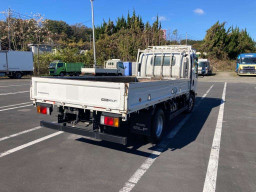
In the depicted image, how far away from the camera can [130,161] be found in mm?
4398

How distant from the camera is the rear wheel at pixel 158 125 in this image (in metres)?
5.07

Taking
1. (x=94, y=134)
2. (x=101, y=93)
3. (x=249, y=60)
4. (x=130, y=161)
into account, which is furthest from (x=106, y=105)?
(x=249, y=60)

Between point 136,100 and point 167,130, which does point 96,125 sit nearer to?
point 136,100

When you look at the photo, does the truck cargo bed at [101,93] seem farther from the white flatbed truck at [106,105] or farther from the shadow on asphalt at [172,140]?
the shadow on asphalt at [172,140]

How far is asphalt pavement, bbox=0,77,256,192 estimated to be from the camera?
11.6ft

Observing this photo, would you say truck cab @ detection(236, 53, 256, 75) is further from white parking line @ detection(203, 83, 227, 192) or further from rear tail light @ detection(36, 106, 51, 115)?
rear tail light @ detection(36, 106, 51, 115)

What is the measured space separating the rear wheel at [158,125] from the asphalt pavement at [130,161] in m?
0.21

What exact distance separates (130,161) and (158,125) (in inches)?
52.7

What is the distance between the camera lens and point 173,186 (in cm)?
351

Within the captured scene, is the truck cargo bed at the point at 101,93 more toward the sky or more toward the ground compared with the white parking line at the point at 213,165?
more toward the sky

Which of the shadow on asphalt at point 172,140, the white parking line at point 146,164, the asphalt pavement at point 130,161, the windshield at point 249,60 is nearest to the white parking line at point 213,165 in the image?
the asphalt pavement at point 130,161

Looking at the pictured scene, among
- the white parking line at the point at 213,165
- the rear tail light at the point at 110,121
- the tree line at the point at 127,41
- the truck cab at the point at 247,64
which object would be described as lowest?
the white parking line at the point at 213,165

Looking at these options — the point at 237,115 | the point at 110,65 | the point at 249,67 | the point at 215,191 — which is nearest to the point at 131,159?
the point at 215,191

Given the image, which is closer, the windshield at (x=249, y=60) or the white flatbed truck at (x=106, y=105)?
the white flatbed truck at (x=106, y=105)
